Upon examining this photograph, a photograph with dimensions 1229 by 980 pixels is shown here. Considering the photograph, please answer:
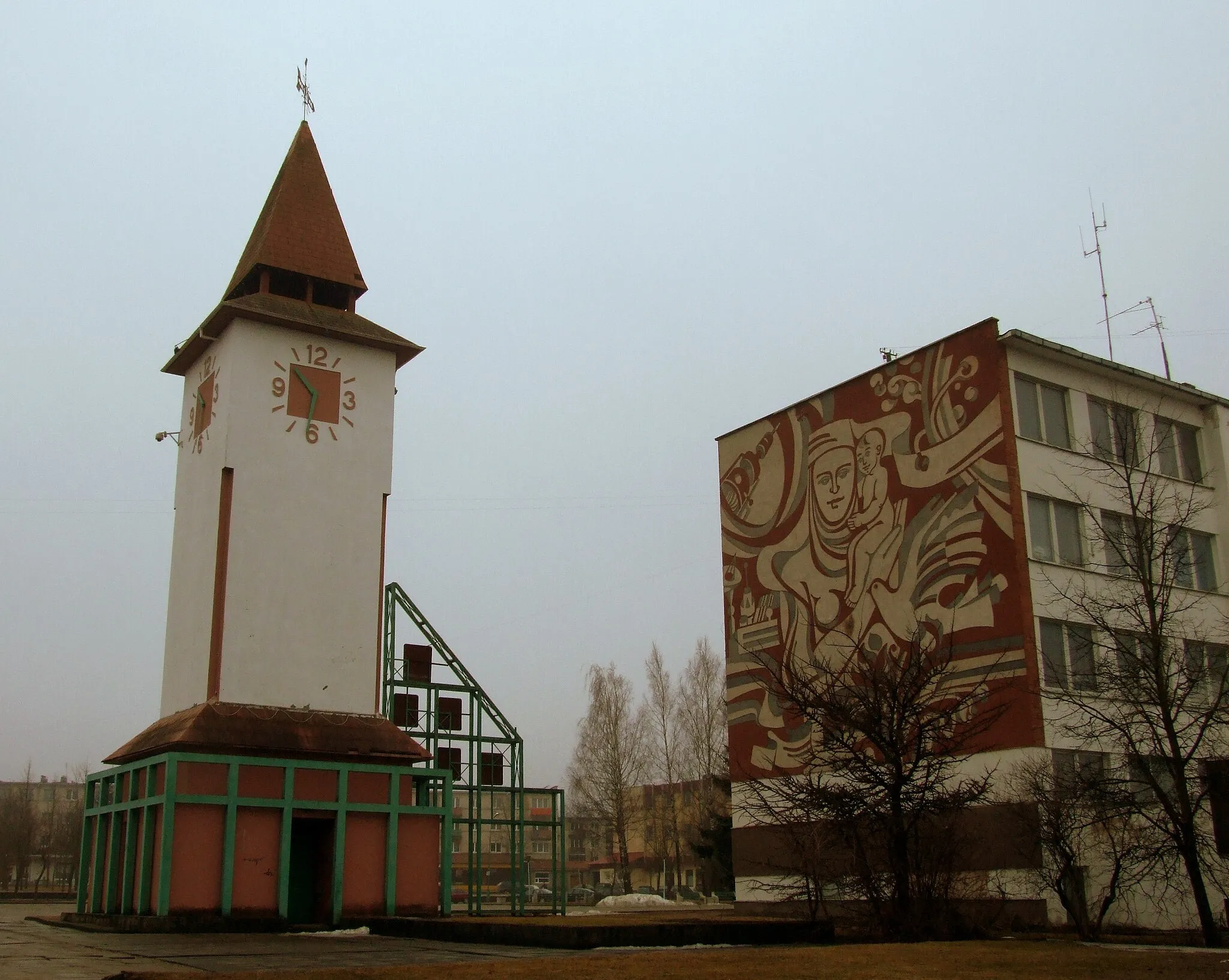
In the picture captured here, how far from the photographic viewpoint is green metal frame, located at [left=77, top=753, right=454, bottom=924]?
2270cm

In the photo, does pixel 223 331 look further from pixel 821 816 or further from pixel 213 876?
pixel 821 816

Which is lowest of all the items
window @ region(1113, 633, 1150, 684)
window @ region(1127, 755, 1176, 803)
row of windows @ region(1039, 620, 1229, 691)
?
window @ region(1127, 755, 1176, 803)

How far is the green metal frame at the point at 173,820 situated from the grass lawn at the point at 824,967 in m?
11.4

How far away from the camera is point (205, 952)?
1606cm

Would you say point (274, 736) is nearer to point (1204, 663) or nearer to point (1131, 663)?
point (1131, 663)

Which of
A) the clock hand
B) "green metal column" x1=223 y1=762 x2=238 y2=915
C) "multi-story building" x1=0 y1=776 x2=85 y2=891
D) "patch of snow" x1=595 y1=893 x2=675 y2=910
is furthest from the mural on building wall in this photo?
"multi-story building" x1=0 y1=776 x2=85 y2=891

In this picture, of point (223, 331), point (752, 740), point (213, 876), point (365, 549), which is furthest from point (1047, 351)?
point (213, 876)

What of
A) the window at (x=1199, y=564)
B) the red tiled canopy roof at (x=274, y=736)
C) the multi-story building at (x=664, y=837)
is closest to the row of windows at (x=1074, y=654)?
the window at (x=1199, y=564)

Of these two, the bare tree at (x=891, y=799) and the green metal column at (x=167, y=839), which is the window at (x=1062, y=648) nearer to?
the bare tree at (x=891, y=799)

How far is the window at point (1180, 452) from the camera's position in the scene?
33281 millimetres

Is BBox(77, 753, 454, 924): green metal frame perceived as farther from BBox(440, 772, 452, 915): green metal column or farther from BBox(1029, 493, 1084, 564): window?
BBox(1029, 493, 1084, 564): window

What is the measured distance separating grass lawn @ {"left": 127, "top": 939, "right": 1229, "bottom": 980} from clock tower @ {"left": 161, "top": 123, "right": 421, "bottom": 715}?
13.7 m

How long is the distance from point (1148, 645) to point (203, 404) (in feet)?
69.9

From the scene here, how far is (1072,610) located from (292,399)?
19.0 metres
